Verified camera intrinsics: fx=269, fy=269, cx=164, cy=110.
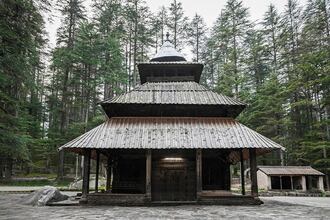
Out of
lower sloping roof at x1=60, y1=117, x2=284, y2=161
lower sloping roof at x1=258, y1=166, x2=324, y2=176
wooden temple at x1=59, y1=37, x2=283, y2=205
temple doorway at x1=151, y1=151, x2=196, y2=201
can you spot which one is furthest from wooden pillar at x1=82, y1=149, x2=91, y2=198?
lower sloping roof at x1=258, y1=166, x2=324, y2=176

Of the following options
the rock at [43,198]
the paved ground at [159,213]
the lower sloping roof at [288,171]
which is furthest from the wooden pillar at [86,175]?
the lower sloping roof at [288,171]

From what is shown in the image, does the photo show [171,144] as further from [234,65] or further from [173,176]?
[234,65]

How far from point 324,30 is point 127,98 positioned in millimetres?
28321

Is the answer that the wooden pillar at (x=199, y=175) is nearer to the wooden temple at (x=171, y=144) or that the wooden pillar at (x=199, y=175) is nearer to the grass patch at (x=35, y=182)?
the wooden temple at (x=171, y=144)

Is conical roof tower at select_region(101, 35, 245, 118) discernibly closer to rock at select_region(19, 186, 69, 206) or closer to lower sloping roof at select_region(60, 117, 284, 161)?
lower sloping roof at select_region(60, 117, 284, 161)

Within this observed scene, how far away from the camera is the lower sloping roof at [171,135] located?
13781 millimetres

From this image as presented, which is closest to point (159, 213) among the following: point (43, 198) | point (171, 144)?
point (171, 144)

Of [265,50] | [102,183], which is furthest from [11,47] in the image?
[265,50]

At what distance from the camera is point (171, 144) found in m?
13.9

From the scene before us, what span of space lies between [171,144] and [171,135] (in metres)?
1.00

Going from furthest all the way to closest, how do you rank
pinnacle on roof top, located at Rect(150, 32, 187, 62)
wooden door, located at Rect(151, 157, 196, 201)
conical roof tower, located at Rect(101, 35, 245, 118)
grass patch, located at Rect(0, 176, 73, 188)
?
1. grass patch, located at Rect(0, 176, 73, 188)
2. pinnacle on roof top, located at Rect(150, 32, 187, 62)
3. wooden door, located at Rect(151, 157, 196, 201)
4. conical roof tower, located at Rect(101, 35, 245, 118)

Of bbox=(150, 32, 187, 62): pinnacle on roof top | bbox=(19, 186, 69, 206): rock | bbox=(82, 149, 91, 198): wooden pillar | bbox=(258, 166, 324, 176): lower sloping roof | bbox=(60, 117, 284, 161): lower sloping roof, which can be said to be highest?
bbox=(150, 32, 187, 62): pinnacle on roof top

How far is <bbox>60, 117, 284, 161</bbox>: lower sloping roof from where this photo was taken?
1378 centimetres

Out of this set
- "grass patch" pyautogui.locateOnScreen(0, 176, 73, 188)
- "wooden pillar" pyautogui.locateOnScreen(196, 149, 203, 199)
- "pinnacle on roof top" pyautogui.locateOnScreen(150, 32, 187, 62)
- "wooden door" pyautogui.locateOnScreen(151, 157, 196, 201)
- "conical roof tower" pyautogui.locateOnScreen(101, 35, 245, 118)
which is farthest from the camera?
"grass patch" pyautogui.locateOnScreen(0, 176, 73, 188)
